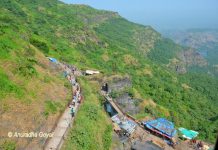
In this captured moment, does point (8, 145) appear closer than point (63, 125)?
Yes

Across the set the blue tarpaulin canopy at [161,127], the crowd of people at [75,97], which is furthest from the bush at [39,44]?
the blue tarpaulin canopy at [161,127]

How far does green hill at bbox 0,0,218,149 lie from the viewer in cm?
2825

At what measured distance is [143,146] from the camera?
111ft

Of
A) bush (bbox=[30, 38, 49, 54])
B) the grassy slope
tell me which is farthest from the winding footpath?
bush (bbox=[30, 38, 49, 54])

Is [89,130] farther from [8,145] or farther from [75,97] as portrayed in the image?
[8,145]

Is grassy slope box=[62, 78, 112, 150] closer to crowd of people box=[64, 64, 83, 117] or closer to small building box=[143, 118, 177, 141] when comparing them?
crowd of people box=[64, 64, 83, 117]

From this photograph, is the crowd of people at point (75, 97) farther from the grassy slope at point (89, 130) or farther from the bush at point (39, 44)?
the bush at point (39, 44)

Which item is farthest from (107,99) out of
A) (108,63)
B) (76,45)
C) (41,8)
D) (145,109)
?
(41,8)

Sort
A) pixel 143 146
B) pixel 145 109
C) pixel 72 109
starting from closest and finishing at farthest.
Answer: pixel 72 109
pixel 143 146
pixel 145 109

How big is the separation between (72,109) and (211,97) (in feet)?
293

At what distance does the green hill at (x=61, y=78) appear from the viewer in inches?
1112

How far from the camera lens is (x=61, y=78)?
38.7 meters

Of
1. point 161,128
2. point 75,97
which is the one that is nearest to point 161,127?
point 161,128

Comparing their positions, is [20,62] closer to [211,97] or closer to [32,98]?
[32,98]
